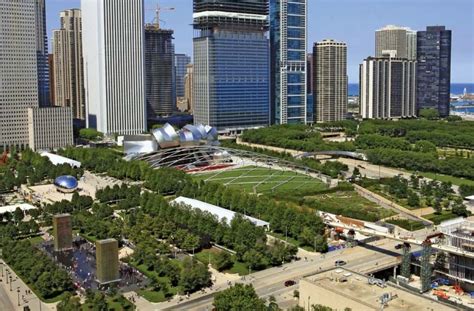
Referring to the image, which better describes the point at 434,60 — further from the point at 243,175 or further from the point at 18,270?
the point at 18,270

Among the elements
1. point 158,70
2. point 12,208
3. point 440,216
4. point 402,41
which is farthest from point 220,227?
point 402,41

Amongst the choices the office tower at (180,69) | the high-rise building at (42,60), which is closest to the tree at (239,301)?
the high-rise building at (42,60)

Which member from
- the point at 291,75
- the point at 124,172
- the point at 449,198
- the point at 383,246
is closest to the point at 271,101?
the point at 291,75

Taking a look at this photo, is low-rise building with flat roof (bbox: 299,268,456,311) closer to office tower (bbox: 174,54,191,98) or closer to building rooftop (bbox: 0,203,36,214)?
building rooftop (bbox: 0,203,36,214)

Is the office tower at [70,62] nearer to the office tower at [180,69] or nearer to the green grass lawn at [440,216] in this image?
the office tower at [180,69]

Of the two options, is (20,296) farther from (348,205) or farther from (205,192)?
(348,205)

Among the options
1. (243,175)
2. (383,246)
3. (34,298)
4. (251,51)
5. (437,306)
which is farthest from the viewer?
(251,51)

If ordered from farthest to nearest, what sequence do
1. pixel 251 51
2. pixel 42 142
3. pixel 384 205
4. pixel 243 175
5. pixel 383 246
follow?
pixel 251 51
pixel 42 142
pixel 243 175
pixel 384 205
pixel 383 246
